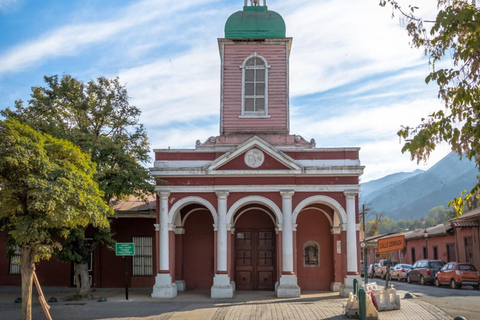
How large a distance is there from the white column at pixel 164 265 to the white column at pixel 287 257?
4107 millimetres

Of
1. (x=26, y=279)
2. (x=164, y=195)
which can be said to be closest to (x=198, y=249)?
(x=164, y=195)

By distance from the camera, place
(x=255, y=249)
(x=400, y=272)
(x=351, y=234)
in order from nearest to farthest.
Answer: (x=351, y=234) < (x=255, y=249) < (x=400, y=272)

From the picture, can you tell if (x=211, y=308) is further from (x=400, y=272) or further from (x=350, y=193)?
(x=400, y=272)

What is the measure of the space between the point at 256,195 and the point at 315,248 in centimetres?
412

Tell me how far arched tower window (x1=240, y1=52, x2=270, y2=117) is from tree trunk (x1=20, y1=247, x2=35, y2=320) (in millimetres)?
11937

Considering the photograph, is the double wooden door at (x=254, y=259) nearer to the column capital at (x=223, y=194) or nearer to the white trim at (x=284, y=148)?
the column capital at (x=223, y=194)

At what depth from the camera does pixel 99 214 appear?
14.4 m

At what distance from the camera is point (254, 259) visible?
2295cm

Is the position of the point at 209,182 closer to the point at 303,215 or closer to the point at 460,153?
the point at 303,215

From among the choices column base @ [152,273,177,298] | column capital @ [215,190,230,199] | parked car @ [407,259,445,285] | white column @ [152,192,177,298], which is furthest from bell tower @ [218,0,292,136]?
parked car @ [407,259,445,285]

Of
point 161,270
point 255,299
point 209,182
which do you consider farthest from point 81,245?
point 255,299

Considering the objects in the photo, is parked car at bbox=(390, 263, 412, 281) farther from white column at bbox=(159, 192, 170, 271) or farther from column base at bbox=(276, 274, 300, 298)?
white column at bbox=(159, 192, 170, 271)

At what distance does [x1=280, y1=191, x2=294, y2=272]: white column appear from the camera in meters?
20.4

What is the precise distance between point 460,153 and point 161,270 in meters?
14.9
